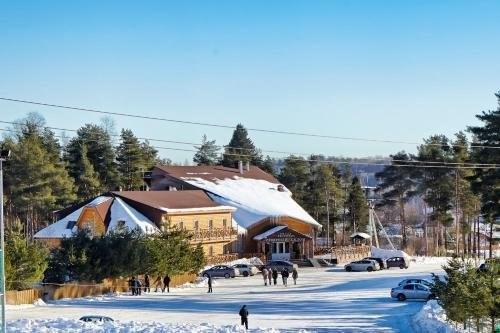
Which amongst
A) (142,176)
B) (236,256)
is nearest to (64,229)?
(236,256)

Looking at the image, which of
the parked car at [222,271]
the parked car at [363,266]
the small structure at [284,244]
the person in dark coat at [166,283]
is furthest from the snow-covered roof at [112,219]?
the parked car at [363,266]

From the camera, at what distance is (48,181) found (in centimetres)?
7925

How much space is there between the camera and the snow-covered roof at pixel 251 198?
274ft

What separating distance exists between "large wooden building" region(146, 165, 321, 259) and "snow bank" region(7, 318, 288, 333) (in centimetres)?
4913

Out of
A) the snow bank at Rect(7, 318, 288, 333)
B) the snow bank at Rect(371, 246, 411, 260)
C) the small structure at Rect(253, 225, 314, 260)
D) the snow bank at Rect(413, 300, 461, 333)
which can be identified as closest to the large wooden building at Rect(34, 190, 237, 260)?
the small structure at Rect(253, 225, 314, 260)

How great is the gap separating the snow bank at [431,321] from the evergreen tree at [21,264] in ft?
68.6

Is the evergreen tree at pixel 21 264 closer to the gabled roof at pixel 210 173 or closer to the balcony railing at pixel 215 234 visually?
the balcony railing at pixel 215 234

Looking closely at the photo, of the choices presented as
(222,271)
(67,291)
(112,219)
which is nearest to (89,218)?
(112,219)

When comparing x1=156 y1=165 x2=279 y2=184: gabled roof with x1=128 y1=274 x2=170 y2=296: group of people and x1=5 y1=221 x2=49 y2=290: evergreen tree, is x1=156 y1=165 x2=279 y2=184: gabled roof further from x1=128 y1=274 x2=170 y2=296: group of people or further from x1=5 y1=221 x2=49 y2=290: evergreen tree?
x1=5 y1=221 x2=49 y2=290: evergreen tree

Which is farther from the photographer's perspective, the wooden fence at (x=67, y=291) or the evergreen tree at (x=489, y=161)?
the evergreen tree at (x=489, y=161)

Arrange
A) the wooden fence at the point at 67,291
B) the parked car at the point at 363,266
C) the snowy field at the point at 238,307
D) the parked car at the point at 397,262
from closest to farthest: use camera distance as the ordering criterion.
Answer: the snowy field at the point at 238,307, the wooden fence at the point at 67,291, the parked car at the point at 363,266, the parked car at the point at 397,262

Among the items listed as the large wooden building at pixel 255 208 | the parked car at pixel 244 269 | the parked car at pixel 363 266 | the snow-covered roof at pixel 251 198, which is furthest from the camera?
the snow-covered roof at pixel 251 198

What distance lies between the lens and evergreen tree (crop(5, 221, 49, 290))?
4262 centimetres

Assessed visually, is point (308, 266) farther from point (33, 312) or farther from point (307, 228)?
point (33, 312)
